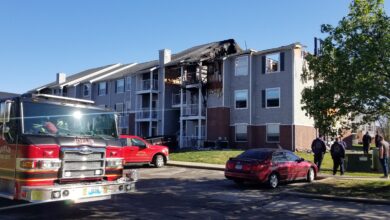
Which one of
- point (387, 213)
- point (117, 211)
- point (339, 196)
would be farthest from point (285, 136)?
point (117, 211)

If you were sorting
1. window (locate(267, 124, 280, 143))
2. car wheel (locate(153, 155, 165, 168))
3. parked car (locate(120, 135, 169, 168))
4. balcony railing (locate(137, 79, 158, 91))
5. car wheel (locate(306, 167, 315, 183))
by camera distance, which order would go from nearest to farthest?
1. car wheel (locate(306, 167, 315, 183))
2. parked car (locate(120, 135, 169, 168))
3. car wheel (locate(153, 155, 165, 168))
4. window (locate(267, 124, 280, 143))
5. balcony railing (locate(137, 79, 158, 91))

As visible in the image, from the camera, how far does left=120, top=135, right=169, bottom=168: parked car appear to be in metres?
20.7

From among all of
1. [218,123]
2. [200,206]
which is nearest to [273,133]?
[218,123]

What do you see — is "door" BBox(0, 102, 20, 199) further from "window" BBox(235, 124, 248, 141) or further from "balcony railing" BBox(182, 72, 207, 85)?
"balcony railing" BBox(182, 72, 207, 85)

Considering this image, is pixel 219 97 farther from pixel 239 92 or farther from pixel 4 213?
pixel 4 213

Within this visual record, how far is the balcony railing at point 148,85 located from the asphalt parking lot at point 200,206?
Answer: 2859 cm

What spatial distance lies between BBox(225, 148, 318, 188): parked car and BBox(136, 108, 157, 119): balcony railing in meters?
27.3

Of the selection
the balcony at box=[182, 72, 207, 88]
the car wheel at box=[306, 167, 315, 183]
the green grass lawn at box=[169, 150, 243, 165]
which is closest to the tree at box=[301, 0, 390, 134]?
the car wheel at box=[306, 167, 315, 183]

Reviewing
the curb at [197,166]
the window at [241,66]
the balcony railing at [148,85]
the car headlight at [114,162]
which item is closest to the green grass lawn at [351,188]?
the curb at [197,166]

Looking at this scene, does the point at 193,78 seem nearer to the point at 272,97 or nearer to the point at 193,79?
the point at 193,79

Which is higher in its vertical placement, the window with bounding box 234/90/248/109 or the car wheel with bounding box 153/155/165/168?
the window with bounding box 234/90/248/109

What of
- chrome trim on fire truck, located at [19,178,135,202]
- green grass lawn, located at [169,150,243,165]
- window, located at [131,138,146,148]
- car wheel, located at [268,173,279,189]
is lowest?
car wheel, located at [268,173,279,189]

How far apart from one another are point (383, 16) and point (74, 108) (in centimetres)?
994

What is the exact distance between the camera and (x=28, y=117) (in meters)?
8.60
